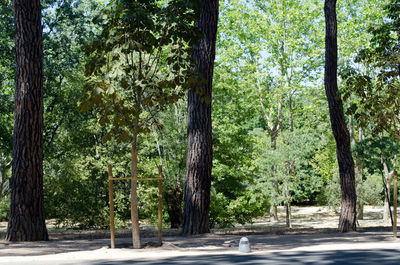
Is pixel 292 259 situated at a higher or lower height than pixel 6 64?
lower

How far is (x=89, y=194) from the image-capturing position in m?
19.9

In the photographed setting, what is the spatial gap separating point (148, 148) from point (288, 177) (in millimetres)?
9996

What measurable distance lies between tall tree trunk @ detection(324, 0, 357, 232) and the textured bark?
8.33 meters

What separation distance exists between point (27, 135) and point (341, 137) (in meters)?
8.82

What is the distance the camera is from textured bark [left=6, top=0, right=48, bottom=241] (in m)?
11.6

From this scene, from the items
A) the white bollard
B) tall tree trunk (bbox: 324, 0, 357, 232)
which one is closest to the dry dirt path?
the white bollard

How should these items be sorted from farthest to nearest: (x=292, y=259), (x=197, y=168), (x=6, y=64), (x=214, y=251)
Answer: (x=6, y=64)
(x=197, y=168)
(x=214, y=251)
(x=292, y=259)

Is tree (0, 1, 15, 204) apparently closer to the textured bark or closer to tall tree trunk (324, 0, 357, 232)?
the textured bark

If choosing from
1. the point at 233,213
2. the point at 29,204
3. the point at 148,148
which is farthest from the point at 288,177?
the point at 29,204

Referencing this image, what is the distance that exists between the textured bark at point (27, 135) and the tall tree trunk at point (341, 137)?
27.3 feet

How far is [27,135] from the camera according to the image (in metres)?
11.8

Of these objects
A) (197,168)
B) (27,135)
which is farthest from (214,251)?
(27,135)

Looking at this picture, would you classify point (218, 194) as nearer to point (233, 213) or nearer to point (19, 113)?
point (233, 213)

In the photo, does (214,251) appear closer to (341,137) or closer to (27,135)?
(27,135)
